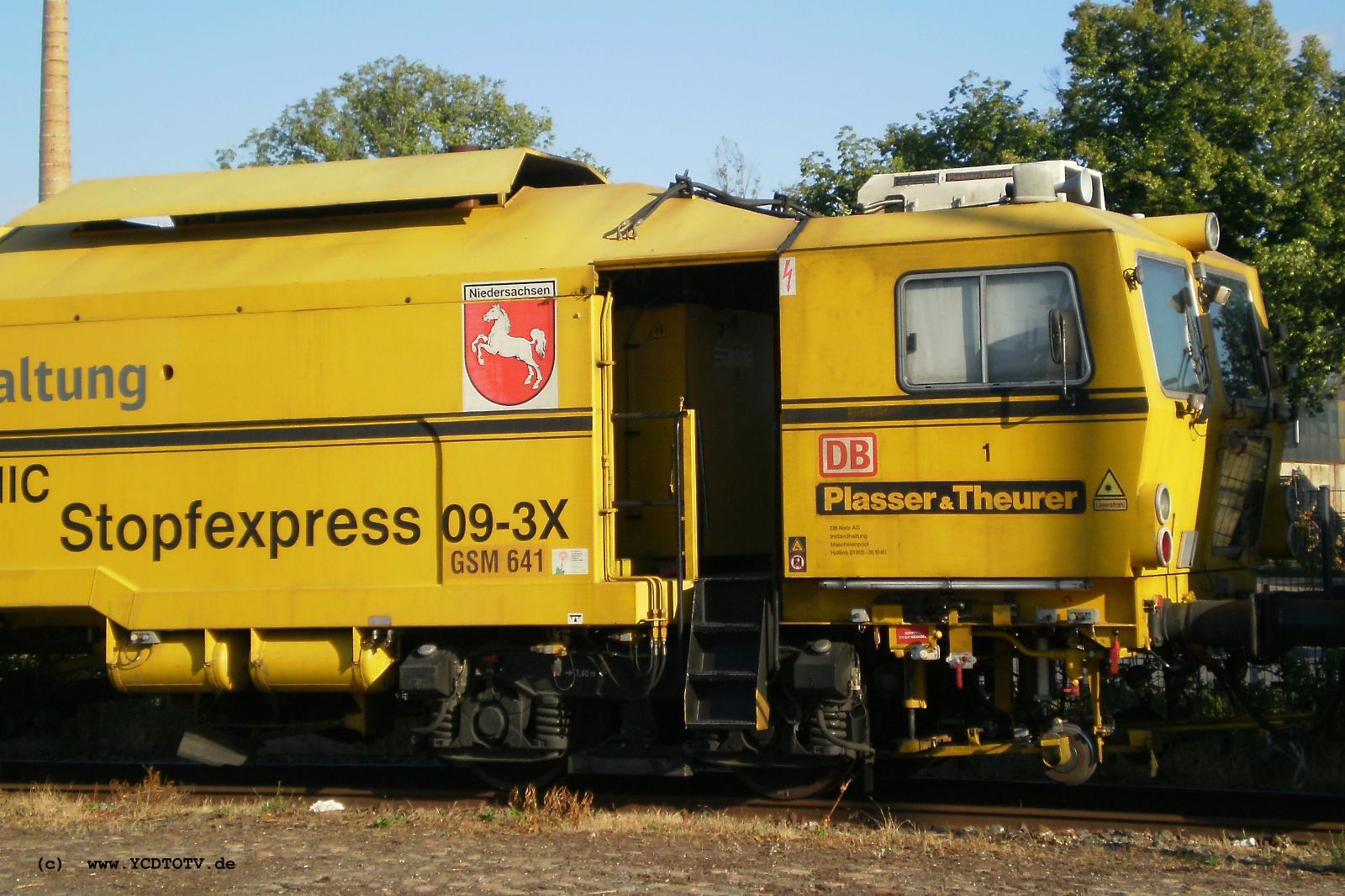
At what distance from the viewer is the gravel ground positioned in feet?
22.4

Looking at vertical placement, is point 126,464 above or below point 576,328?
below

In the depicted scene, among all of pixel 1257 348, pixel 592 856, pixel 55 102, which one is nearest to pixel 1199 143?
pixel 1257 348

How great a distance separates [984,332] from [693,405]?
228cm

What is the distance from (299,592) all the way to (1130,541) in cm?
502

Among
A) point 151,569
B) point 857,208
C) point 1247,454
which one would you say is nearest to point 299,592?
point 151,569

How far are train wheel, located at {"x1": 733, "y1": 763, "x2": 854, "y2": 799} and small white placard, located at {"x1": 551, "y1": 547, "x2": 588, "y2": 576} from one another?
1604mm

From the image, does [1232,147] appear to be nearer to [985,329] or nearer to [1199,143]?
[1199,143]

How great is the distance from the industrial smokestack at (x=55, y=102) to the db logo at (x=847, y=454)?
1979 cm

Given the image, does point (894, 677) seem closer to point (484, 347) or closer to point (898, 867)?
point (898, 867)

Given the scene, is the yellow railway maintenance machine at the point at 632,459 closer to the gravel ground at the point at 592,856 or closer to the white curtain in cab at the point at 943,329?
the white curtain in cab at the point at 943,329

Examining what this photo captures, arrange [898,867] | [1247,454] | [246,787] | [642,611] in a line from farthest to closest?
[246,787] < [1247,454] < [642,611] < [898,867]

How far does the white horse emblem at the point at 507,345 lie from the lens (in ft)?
27.6

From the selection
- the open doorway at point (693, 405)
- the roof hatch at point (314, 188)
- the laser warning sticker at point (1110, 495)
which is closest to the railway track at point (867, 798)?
the open doorway at point (693, 405)

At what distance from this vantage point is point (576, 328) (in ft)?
27.4
